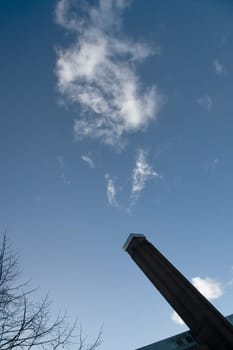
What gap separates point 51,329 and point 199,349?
536cm

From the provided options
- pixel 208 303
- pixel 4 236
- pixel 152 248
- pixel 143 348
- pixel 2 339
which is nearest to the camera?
pixel 2 339

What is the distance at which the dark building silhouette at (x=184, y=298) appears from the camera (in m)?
8.70

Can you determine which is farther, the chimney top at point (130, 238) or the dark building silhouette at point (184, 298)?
the chimney top at point (130, 238)

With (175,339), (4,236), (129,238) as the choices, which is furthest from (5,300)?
(175,339)

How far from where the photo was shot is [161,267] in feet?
37.3

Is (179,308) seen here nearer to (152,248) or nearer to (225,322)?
(225,322)

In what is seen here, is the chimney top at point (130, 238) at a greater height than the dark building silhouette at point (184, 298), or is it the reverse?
the chimney top at point (130, 238)

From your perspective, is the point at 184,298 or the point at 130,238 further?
the point at 130,238

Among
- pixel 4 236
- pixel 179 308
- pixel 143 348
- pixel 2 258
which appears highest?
pixel 4 236

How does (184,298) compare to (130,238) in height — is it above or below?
below

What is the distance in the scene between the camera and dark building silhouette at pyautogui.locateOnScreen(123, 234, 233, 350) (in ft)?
28.5

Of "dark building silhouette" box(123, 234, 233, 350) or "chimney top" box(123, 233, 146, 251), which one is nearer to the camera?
"dark building silhouette" box(123, 234, 233, 350)

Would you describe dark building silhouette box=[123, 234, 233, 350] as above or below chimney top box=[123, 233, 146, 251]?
below

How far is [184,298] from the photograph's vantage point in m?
10.1
